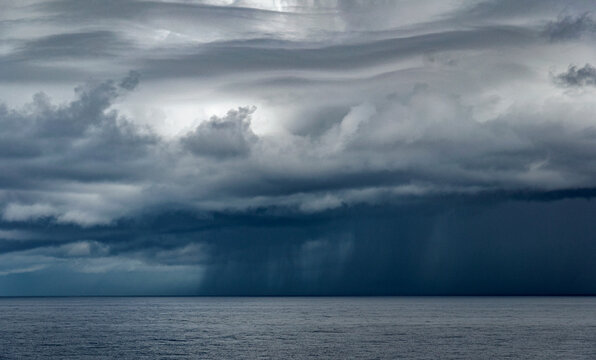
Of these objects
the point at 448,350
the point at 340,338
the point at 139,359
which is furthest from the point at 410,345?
the point at 139,359

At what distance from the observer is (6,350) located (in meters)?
138

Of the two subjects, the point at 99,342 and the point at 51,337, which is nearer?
the point at 99,342

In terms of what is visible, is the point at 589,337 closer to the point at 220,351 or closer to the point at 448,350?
the point at 448,350

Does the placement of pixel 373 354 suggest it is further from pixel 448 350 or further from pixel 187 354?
pixel 187 354

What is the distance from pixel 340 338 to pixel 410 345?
75.3ft

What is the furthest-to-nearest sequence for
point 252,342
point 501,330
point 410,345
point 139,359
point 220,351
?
point 501,330, point 252,342, point 410,345, point 220,351, point 139,359

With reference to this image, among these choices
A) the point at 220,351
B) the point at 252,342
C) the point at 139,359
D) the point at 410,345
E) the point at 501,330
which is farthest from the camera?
the point at 501,330

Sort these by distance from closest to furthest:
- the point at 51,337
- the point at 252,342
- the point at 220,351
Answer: the point at 220,351
the point at 252,342
the point at 51,337

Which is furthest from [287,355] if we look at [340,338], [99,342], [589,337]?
[589,337]

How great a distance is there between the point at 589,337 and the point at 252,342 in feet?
264

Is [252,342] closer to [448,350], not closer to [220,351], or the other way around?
[220,351]

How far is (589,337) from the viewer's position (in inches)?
6708

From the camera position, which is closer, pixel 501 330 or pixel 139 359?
pixel 139 359

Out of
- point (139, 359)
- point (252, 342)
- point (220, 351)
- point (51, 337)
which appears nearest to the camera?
point (139, 359)
